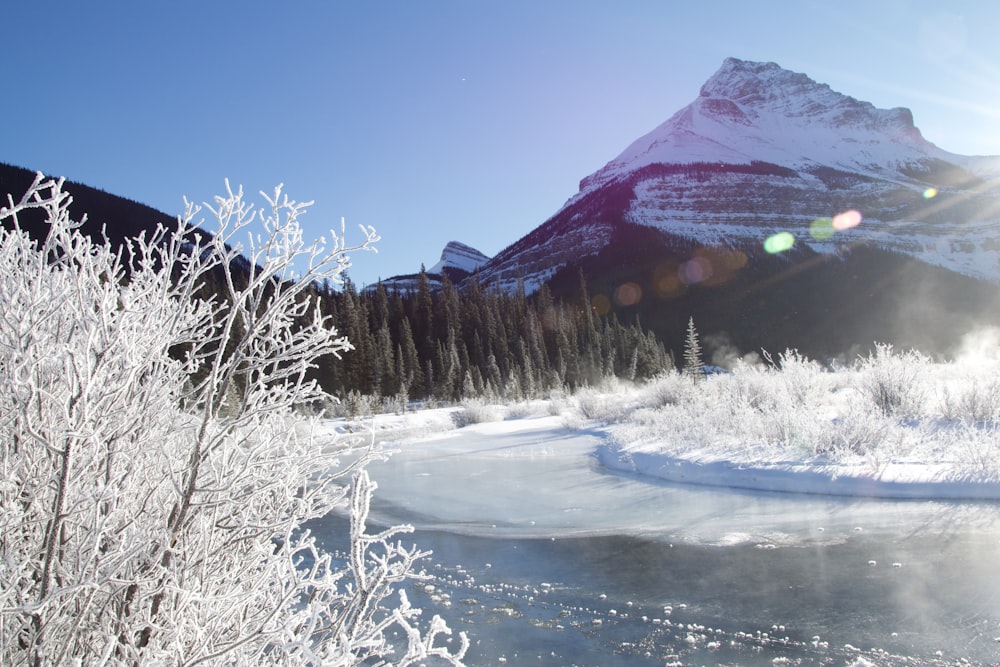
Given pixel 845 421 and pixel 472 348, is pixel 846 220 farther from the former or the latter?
pixel 845 421

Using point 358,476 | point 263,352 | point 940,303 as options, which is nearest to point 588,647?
point 358,476

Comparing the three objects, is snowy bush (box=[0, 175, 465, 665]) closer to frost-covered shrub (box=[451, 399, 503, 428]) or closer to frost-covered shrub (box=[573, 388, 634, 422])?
frost-covered shrub (box=[573, 388, 634, 422])

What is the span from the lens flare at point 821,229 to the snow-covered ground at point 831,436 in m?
92.0

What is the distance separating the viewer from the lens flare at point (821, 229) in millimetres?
100000

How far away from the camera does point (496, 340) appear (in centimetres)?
5222

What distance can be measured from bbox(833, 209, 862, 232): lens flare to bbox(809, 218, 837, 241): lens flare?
1.17m

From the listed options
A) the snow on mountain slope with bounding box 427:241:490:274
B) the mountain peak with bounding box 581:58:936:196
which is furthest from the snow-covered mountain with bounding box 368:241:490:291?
the mountain peak with bounding box 581:58:936:196

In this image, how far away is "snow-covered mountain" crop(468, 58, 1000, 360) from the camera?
77.9 m

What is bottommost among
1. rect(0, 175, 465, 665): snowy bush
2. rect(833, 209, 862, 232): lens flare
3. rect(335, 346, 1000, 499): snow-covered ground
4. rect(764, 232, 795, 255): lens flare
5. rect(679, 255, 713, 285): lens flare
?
rect(335, 346, 1000, 499): snow-covered ground

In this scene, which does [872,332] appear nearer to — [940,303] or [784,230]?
[940,303]

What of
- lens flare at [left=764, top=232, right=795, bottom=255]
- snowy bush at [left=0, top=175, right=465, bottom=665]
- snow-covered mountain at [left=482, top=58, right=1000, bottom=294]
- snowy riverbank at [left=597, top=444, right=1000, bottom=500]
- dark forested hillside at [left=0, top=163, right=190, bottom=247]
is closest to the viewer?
snowy bush at [left=0, top=175, right=465, bottom=665]

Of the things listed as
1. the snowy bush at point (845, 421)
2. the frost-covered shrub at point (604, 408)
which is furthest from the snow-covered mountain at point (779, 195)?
the snowy bush at point (845, 421)

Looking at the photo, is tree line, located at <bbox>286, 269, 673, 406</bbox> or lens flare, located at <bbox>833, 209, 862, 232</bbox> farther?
lens flare, located at <bbox>833, 209, 862, 232</bbox>

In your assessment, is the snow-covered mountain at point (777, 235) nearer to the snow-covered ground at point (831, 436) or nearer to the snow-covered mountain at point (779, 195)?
the snow-covered mountain at point (779, 195)
